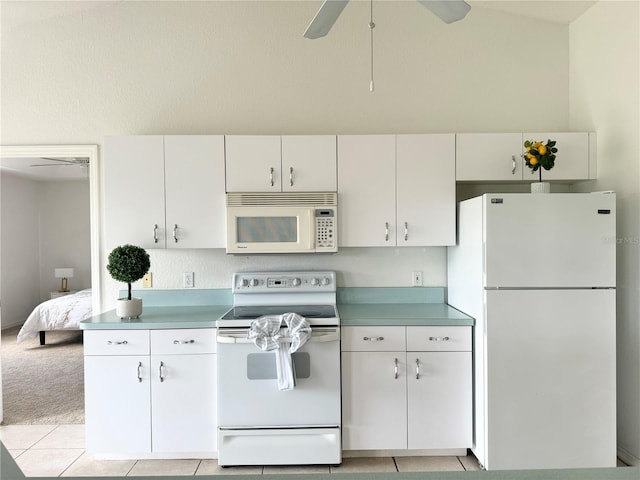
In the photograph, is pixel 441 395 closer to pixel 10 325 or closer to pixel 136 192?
pixel 136 192

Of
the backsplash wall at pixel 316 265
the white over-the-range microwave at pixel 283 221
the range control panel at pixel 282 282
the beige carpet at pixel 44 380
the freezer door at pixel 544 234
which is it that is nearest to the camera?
the freezer door at pixel 544 234

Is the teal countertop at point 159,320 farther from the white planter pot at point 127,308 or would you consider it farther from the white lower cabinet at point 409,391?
the white lower cabinet at point 409,391

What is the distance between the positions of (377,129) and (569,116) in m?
1.43

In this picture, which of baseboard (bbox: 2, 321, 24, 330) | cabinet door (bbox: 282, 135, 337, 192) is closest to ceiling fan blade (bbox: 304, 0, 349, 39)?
cabinet door (bbox: 282, 135, 337, 192)

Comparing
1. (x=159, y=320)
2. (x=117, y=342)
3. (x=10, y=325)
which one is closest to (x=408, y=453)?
(x=159, y=320)

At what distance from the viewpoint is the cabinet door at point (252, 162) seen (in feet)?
9.28

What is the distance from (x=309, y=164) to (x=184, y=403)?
5.57 feet

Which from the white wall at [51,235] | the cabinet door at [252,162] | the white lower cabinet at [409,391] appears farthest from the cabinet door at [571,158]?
the white wall at [51,235]

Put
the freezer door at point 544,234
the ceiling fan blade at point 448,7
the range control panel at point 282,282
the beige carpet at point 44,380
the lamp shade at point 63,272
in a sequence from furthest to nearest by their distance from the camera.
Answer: the lamp shade at point 63,272
the beige carpet at point 44,380
the range control panel at point 282,282
the freezer door at point 544,234
the ceiling fan blade at point 448,7

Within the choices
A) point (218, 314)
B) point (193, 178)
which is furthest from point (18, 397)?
point (193, 178)

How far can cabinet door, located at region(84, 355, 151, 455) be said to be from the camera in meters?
2.58

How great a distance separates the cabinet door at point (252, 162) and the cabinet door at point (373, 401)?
4.10ft

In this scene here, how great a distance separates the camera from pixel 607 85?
278cm

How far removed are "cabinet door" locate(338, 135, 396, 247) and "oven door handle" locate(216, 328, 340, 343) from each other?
72 cm
